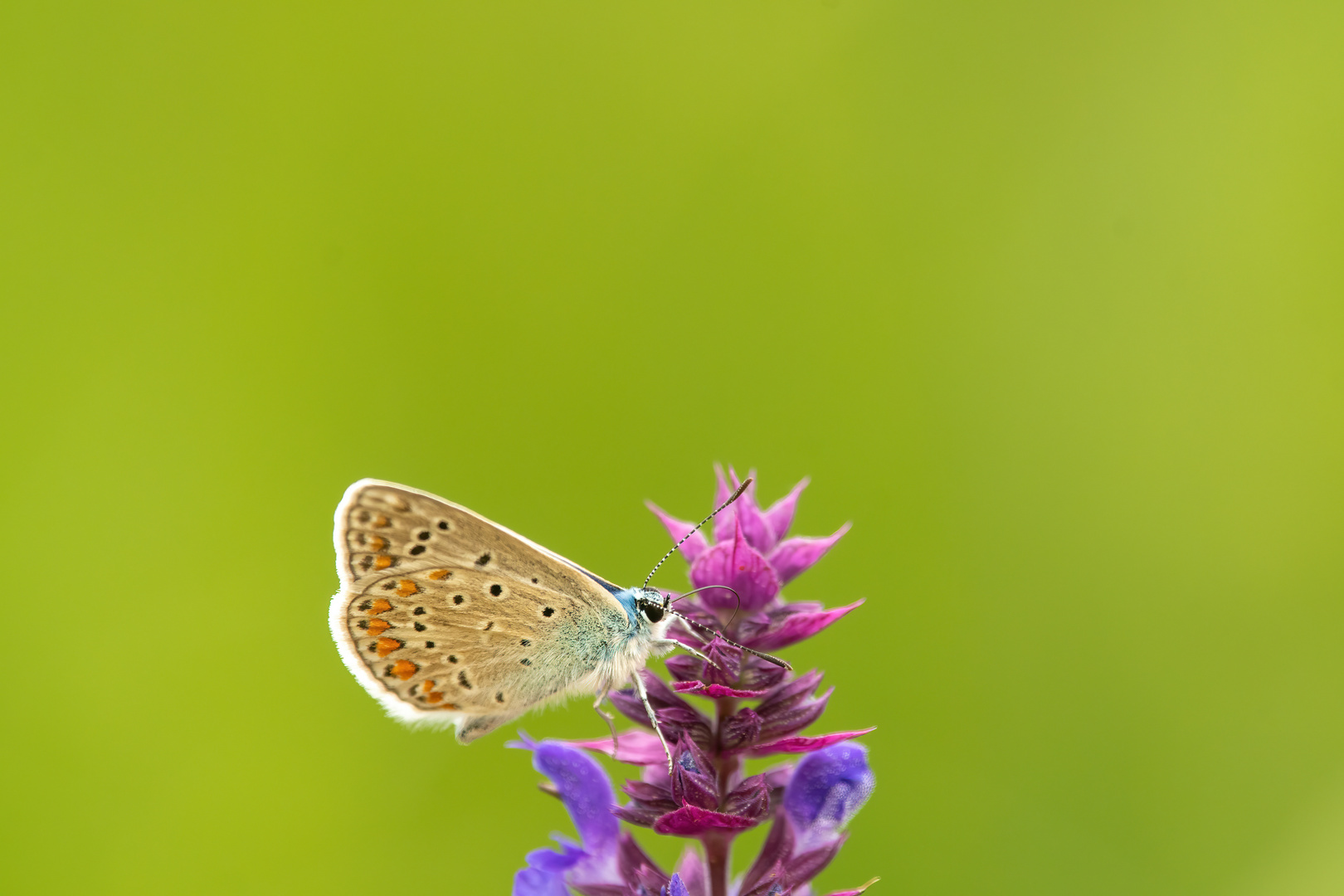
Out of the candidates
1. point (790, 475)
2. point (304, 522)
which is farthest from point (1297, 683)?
point (304, 522)

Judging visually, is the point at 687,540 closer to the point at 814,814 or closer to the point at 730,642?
→ the point at 730,642

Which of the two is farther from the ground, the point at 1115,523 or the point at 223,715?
the point at 1115,523

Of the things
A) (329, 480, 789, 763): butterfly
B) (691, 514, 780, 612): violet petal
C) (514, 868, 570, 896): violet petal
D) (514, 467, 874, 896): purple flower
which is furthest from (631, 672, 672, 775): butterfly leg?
(514, 868, 570, 896): violet petal

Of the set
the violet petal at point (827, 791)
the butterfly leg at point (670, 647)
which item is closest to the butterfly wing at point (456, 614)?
the butterfly leg at point (670, 647)

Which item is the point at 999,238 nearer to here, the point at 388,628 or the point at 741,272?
the point at 741,272

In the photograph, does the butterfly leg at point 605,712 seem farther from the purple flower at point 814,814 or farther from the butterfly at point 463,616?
the purple flower at point 814,814

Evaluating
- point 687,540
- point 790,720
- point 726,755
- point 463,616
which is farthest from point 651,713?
point 463,616
